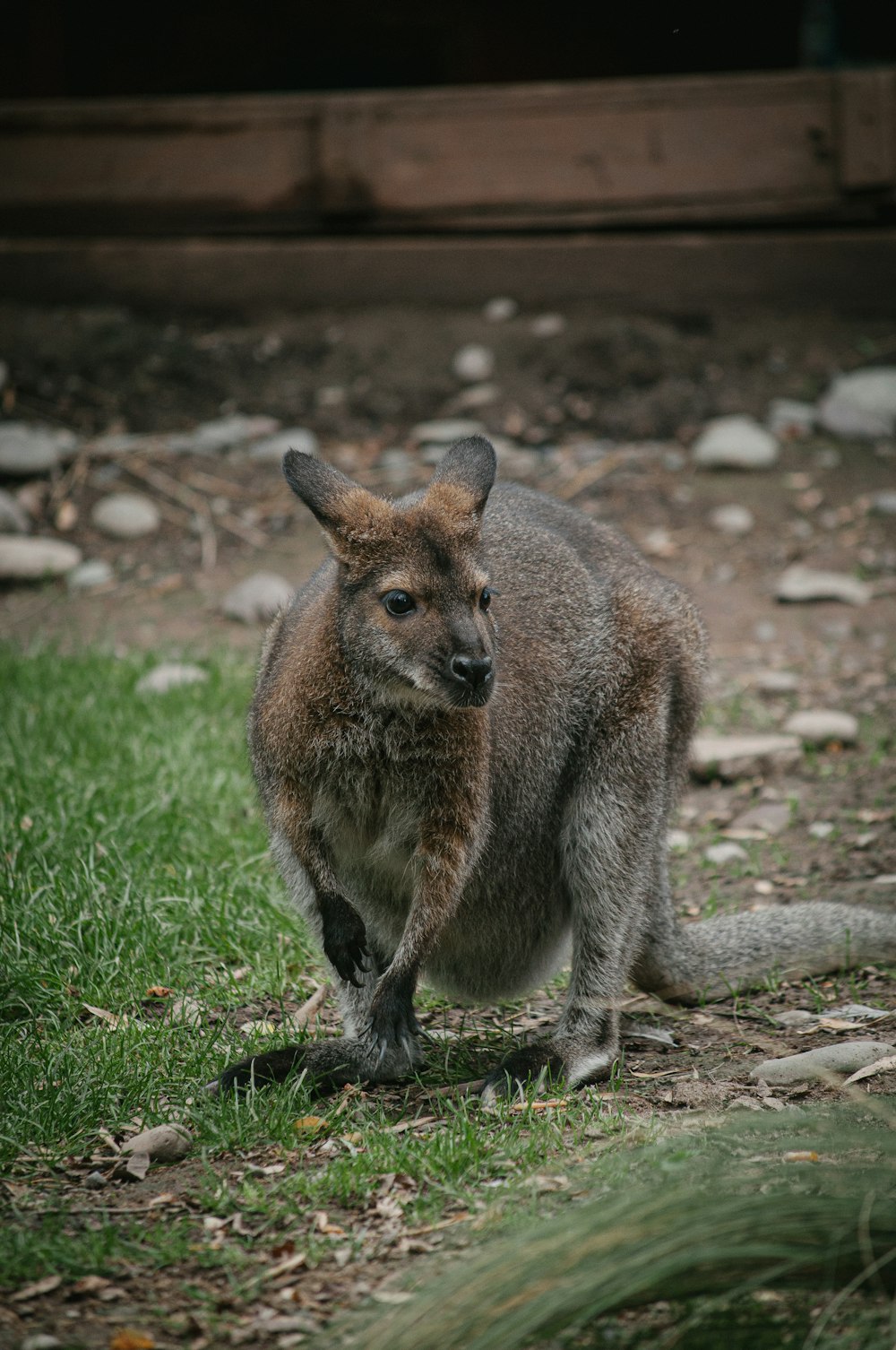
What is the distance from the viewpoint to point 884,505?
8070 mm

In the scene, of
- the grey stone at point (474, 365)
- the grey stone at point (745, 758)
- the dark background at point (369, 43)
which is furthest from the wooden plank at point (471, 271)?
the grey stone at point (745, 758)

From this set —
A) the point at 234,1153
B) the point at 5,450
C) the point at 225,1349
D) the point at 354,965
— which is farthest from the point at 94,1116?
the point at 5,450

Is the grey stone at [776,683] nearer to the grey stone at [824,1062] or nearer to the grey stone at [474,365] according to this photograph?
the grey stone at [824,1062]

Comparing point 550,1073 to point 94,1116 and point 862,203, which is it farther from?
point 862,203

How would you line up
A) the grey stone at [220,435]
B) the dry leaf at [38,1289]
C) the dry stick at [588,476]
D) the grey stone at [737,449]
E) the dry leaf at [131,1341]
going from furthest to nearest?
the grey stone at [220,435] → the grey stone at [737,449] → the dry stick at [588,476] → the dry leaf at [38,1289] → the dry leaf at [131,1341]

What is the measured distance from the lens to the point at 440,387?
367 inches

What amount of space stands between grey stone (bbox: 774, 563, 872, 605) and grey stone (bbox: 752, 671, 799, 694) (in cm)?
79

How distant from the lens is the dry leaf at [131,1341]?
2.52 meters

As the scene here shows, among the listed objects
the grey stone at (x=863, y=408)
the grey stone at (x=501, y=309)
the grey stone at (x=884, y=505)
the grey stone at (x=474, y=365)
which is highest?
the grey stone at (x=501, y=309)

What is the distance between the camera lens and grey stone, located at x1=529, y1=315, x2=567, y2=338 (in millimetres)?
9438

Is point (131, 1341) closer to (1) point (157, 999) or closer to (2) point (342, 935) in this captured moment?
(2) point (342, 935)

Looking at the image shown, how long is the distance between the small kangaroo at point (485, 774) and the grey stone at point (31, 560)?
3.97m

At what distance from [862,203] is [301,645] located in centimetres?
643

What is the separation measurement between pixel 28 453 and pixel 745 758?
4795 mm
